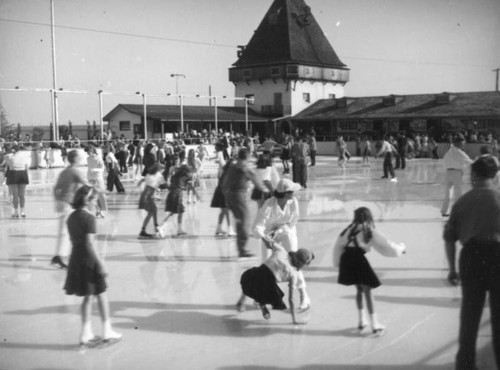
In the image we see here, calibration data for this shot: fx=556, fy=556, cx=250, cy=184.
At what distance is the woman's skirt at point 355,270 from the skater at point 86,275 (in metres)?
2.20

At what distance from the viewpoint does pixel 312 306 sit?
609 centimetres

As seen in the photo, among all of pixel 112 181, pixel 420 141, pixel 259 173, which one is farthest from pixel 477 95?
pixel 259 173

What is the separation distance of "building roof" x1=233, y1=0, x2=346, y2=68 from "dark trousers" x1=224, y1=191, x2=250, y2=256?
49911 mm

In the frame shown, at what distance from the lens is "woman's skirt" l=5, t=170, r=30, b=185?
483 inches

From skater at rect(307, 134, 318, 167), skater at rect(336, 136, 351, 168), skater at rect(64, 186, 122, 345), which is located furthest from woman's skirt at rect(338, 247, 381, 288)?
skater at rect(336, 136, 351, 168)

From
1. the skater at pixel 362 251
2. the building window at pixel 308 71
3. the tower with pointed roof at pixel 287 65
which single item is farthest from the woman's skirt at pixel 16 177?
the building window at pixel 308 71

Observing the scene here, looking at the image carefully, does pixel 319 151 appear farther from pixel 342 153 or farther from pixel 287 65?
pixel 287 65

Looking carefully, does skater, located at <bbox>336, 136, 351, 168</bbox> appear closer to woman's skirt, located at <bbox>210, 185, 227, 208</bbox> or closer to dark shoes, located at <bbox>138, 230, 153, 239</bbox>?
woman's skirt, located at <bbox>210, 185, 227, 208</bbox>

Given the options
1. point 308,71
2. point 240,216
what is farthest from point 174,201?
point 308,71

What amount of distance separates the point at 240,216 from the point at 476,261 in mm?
4557

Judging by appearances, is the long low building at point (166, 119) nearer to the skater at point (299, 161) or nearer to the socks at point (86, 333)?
the skater at point (299, 161)

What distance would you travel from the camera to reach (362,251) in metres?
5.22

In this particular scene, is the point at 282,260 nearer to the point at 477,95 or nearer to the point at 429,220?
the point at 429,220

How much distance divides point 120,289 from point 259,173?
3827 millimetres
